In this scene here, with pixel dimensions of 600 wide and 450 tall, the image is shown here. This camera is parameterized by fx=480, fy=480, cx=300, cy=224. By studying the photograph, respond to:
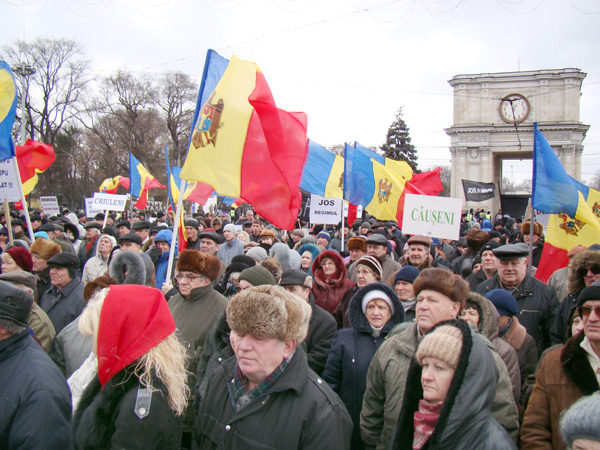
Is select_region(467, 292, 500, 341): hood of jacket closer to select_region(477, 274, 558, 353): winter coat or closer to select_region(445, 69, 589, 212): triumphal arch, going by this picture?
select_region(477, 274, 558, 353): winter coat

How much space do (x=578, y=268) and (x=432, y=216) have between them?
2363mm

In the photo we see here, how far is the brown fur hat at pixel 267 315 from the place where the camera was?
235 cm

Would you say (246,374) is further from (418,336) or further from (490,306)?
(490,306)

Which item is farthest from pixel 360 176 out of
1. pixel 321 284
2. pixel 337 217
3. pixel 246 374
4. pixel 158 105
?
pixel 158 105

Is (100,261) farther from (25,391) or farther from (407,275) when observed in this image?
(25,391)

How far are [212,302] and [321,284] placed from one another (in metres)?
1.71

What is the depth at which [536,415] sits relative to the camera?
2752 millimetres

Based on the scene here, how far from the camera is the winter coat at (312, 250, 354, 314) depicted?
541 cm

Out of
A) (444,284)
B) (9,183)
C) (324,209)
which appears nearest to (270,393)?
(444,284)

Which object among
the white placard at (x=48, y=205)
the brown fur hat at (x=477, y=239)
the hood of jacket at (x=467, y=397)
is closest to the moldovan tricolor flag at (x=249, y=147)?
the hood of jacket at (x=467, y=397)

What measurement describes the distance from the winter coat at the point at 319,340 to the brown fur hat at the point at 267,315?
1652 millimetres

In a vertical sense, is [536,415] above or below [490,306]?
below

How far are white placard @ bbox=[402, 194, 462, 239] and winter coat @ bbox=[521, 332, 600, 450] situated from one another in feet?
12.6

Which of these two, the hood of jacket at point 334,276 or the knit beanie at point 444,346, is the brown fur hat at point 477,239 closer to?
the hood of jacket at point 334,276
